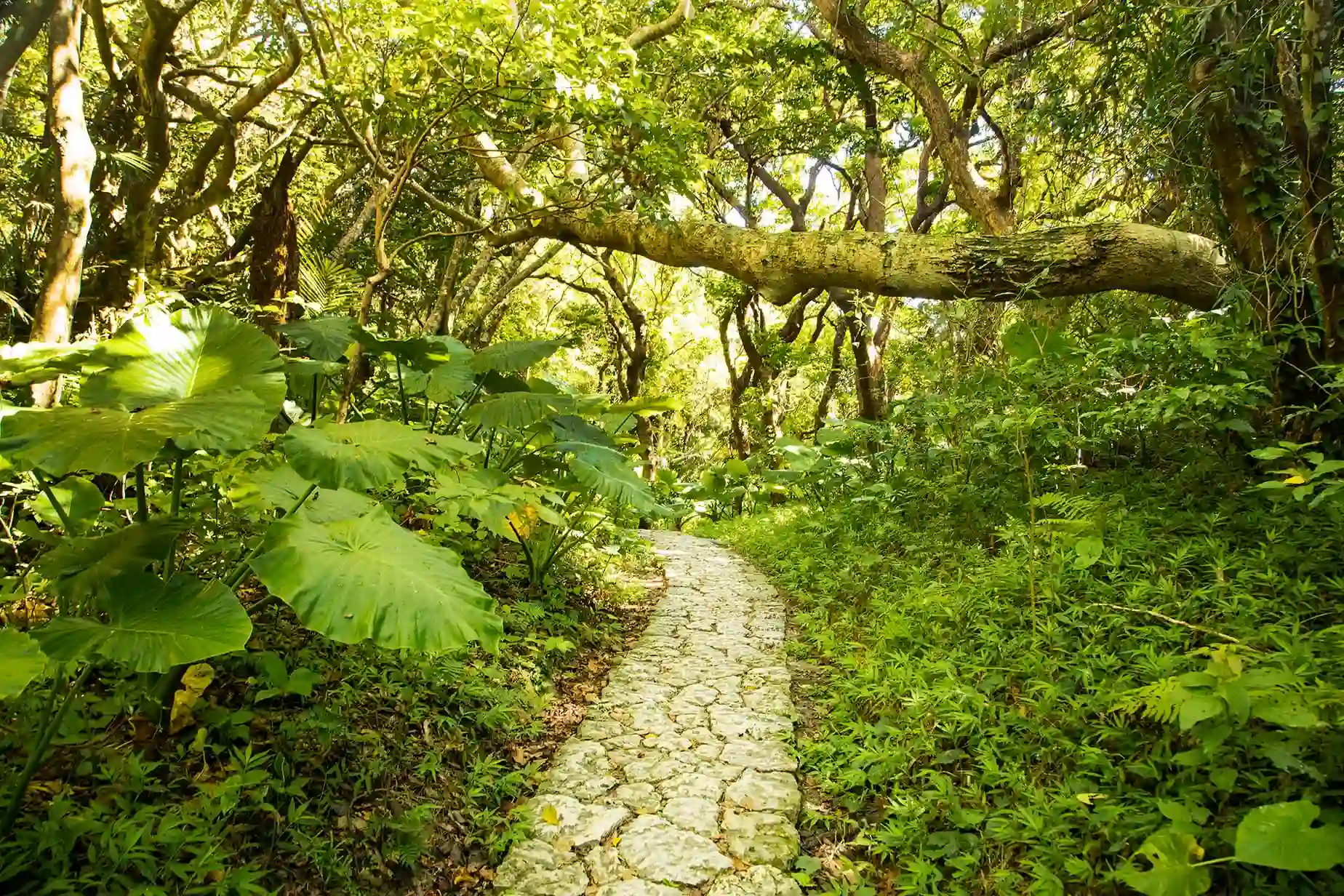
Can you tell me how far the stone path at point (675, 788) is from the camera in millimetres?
2256

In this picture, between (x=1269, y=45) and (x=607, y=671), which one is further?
(x=607, y=671)

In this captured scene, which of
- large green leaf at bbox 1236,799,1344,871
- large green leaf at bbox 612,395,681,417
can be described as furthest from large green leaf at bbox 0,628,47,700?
large green leaf at bbox 612,395,681,417

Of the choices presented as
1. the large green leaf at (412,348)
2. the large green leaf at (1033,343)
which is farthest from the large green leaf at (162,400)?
the large green leaf at (1033,343)

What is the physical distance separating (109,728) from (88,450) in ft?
3.80

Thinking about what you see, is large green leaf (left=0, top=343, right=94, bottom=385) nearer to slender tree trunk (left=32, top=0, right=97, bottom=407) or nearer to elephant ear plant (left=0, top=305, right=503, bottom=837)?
elephant ear plant (left=0, top=305, right=503, bottom=837)

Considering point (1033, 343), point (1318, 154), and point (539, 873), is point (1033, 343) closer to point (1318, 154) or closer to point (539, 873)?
point (1318, 154)

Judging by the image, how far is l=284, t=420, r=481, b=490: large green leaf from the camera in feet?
7.10

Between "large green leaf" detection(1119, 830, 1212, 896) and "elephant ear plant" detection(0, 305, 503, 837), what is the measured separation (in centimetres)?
167

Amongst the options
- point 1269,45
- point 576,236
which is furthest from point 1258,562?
point 576,236

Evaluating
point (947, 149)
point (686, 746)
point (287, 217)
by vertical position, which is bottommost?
point (686, 746)

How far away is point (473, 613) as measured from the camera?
1895 millimetres

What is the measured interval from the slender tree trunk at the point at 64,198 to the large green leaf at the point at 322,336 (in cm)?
86

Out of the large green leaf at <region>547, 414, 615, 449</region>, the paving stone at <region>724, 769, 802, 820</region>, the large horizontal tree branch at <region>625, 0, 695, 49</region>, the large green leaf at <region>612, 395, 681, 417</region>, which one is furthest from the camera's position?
the large horizontal tree branch at <region>625, 0, 695, 49</region>

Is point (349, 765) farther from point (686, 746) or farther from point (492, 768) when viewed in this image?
point (686, 746)
